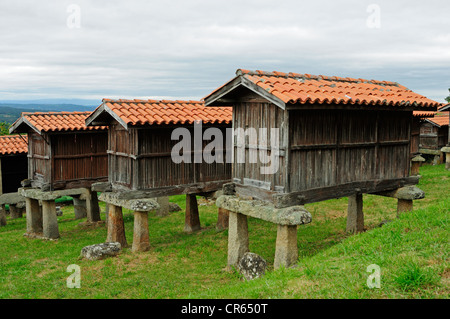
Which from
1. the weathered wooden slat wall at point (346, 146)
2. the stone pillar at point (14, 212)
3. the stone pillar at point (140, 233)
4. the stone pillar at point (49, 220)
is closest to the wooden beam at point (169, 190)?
the stone pillar at point (140, 233)

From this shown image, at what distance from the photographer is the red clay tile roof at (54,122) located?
46.3 feet

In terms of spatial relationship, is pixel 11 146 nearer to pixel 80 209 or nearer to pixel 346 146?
pixel 80 209

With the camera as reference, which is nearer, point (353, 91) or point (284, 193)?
point (284, 193)

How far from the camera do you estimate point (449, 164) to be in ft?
72.8

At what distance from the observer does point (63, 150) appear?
14.7 metres

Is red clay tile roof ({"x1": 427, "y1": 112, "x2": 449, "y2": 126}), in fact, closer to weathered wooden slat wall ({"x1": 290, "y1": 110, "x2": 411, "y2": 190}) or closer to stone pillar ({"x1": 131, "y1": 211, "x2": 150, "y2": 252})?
weathered wooden slat wall ({"x1": 290, "y1": 110, "x2": 411, "y2": 190})

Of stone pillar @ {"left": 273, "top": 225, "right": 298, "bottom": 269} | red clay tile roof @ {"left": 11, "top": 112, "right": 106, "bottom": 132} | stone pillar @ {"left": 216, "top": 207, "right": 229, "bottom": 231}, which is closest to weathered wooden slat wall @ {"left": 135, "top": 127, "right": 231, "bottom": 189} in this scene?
stone pillar @ {"left": 216, "top": 207, "right": 229, "bottom": 231}

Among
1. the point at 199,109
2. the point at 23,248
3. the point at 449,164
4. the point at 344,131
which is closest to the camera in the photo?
the point at 344,131

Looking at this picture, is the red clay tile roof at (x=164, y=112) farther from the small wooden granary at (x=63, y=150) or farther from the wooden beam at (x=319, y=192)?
the small wooden granary at (x=63, y=150)

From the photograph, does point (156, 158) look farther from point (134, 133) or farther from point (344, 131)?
point (344, 131)

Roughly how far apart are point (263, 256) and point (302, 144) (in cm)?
344

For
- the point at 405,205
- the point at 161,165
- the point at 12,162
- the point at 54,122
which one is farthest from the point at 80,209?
the point at 405,205

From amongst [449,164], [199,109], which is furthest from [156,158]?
[449,164]

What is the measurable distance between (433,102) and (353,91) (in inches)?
89.4
